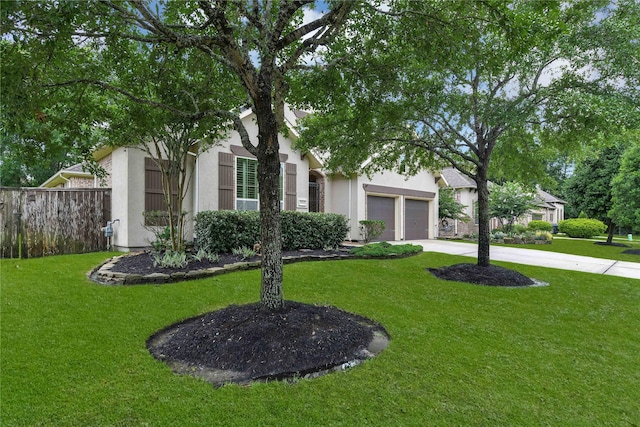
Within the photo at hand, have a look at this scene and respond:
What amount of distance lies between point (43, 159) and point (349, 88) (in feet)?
14.1

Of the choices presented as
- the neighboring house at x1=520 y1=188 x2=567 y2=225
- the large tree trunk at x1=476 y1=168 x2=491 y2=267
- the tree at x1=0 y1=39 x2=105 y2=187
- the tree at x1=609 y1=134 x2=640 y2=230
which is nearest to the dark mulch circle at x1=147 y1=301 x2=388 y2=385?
the tree at x1=0 y1=39 x2=105 y2=187

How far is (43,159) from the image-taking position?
3965mm

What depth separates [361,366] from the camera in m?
3.24

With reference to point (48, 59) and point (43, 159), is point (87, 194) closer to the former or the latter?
point (43, 159)

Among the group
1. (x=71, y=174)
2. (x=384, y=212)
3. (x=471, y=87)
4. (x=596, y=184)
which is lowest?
(x=384, y=212)

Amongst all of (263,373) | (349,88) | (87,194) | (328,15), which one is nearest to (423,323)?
(263,373)

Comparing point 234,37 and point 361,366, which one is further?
point 234,37

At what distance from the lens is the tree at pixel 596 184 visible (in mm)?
23453

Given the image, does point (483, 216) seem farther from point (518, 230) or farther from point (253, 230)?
point (518, 230)

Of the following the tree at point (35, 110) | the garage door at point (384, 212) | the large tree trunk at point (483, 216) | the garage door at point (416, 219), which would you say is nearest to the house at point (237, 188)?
the garage door at point (384, 212)

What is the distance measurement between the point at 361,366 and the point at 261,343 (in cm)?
106

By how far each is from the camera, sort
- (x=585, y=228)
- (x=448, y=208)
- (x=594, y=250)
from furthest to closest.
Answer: (x=585, y=228) → (x=448, y=208) → (x=594, y=250)

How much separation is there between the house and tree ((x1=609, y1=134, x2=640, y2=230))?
35.6 feet

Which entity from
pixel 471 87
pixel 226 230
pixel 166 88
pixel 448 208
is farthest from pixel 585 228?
pixel 166 88
